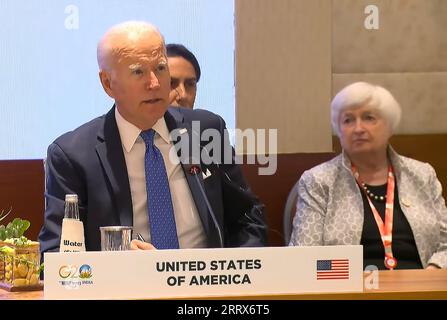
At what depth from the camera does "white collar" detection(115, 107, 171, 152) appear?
243 centimetres

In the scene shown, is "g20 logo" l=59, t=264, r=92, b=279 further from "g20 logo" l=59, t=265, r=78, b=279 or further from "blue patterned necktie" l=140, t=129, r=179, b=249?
"blue patterned necktie" l=140, t=129, r=179, b=249

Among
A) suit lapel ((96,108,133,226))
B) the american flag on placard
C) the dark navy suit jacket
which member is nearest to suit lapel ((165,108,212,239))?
the dark navy suit jacket

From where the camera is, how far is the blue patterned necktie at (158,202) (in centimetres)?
234

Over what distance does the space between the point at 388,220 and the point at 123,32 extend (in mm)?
1081

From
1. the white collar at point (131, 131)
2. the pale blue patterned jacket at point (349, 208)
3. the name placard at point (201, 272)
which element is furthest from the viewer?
the pale blue patterned jacket at point (349, 208)

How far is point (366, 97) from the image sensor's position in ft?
9.61

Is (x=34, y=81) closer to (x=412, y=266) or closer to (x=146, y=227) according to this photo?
(x=146, y=227)

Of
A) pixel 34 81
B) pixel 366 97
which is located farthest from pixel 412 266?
pixel 34 81

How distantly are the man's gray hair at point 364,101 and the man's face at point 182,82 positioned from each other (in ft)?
1.71

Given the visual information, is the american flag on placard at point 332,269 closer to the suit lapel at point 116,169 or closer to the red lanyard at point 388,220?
the suit lapel at point 116,169

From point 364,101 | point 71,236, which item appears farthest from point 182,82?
point 71,236

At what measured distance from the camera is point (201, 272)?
1.83m

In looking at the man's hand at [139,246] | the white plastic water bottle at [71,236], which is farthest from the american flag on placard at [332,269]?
the white plastic water bottle at [71,236]

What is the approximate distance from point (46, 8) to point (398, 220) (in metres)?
1.43
